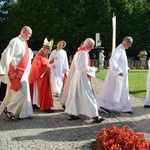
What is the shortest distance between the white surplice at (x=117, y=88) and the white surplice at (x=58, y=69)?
3.08 meters

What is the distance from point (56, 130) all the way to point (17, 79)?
162cm

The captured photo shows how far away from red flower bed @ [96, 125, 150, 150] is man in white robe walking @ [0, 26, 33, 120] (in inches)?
117

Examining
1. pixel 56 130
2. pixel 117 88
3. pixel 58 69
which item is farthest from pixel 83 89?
pixel 58 69

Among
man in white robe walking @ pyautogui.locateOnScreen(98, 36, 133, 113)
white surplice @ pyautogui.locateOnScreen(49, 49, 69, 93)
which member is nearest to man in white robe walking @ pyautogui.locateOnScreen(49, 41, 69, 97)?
white surplice @ pyautogui.locateOnScreen(49, 49, 69, 93)

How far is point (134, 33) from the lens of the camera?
39.2 metres

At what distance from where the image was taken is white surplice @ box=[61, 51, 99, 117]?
773 cm

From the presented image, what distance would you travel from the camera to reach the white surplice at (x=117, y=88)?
909 centimetres

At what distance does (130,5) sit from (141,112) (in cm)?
3127

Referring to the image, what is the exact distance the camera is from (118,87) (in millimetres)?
9164

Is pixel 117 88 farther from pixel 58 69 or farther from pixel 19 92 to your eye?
pixel 58 69

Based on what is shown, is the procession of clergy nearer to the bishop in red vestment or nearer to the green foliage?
the bishop in red vestment

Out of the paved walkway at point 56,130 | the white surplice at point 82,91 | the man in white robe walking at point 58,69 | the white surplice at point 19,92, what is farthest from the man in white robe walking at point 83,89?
the man in white robe walking at point 58,69

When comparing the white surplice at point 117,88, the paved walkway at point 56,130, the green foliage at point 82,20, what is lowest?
the paved walkway at point 56,130

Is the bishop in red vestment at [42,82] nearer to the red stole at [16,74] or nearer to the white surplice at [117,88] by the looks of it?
the red stole at [16,74]
